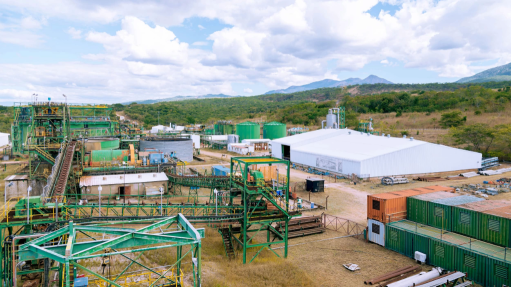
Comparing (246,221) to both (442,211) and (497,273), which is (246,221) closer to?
(442,211)

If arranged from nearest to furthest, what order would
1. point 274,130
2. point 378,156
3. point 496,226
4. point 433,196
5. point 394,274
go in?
point 394,274, point 496,226, point 433,196, point 378,156, point 274,130

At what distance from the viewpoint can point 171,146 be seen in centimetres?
5350

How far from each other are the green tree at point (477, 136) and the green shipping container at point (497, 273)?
4997 centimetres

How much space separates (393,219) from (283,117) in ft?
344

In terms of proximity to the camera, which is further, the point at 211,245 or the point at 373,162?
the point at 373,162

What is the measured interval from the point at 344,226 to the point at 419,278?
8.90 m

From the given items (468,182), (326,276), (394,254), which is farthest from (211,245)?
(468,182)

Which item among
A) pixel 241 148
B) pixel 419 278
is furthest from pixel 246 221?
pixel 241 148

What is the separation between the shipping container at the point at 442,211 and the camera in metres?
19.4

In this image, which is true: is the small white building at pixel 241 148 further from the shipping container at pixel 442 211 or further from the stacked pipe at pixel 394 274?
the stacked pipe at pixel 394 274

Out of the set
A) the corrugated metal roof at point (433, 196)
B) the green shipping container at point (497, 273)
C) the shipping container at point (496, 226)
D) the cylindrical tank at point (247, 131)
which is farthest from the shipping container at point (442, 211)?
the cylindrical tank at point (247, 131)

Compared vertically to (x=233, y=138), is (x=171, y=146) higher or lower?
lower

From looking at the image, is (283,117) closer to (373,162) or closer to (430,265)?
Result: (373,162)

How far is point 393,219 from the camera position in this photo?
21.2 m
